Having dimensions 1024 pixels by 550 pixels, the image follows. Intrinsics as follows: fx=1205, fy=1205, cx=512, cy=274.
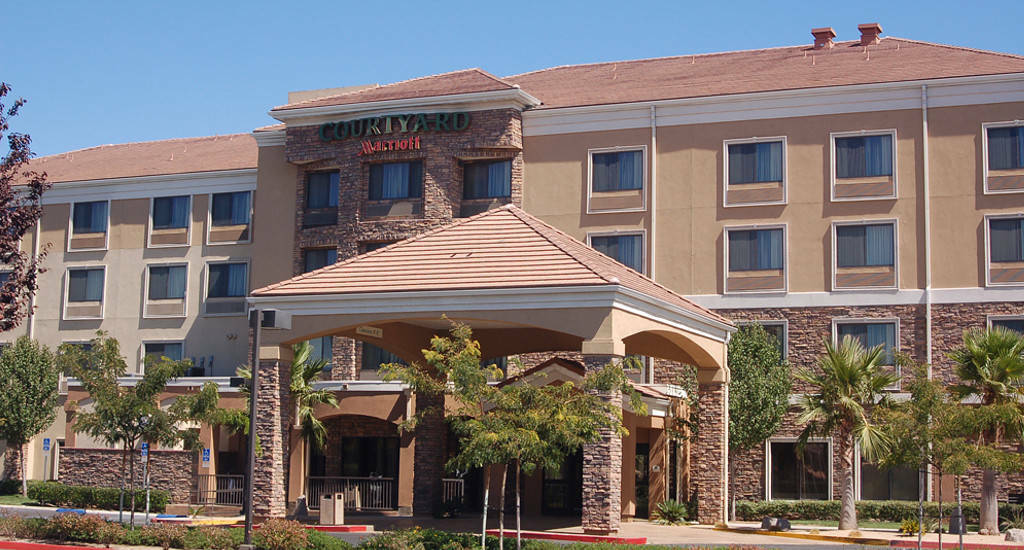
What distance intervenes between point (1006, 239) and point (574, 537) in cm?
2225

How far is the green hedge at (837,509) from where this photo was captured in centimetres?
3816

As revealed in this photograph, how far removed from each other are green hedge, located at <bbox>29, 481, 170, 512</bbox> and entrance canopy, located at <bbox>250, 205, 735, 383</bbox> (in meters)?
14.8

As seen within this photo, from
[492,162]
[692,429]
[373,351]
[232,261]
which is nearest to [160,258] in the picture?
[232,261]

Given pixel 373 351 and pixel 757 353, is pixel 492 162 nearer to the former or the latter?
pixel 373 351

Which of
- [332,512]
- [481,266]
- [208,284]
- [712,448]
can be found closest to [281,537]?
[332,512]

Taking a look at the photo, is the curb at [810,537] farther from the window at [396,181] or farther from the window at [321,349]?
the window at [321,349]

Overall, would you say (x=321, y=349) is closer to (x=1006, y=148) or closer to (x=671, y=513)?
(x=671, y=513)

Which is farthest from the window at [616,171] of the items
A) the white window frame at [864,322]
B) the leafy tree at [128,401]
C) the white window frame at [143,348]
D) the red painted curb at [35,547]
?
the red painted curb at [35,547]

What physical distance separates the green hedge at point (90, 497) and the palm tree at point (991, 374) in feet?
88.1

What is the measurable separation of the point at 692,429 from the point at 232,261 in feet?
78.0

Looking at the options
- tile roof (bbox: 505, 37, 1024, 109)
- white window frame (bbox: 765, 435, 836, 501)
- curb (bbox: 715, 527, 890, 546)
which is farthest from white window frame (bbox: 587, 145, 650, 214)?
curb (bbox: 715, 527, 890, 546)

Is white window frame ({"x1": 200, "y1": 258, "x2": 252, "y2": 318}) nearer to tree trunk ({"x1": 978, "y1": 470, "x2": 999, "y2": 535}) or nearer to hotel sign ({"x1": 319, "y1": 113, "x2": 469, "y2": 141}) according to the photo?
hotel sign ({"x1": 319, "y1": 113, "x2": 469, "y2": 141})

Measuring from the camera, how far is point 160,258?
54.3 metres

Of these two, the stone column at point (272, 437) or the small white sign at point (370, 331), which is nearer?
the stone column at point (272, 437)
